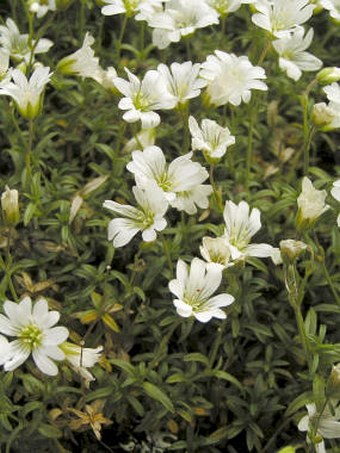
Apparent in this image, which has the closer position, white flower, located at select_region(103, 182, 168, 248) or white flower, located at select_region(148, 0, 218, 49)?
white flower, located at select_region(103, 182, 168, 248)

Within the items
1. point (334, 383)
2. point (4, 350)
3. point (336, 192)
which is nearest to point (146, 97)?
point (336, 192)

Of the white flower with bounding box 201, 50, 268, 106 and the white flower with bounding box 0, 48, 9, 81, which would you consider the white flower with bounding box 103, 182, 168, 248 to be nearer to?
the white flower with bounding box 201, 50, 268, 106

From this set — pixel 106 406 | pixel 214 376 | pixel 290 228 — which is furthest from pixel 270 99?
pixel 106 406

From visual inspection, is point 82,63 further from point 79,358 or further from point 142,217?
point 79,358

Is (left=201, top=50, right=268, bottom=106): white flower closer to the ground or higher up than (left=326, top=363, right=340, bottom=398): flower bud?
higher up

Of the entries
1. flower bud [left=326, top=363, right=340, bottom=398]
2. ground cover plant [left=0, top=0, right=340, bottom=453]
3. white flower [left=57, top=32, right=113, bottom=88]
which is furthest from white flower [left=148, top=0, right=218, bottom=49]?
flower bud [left=326, top=363, right=340, bottom=398]

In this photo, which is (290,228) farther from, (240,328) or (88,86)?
(88,86)

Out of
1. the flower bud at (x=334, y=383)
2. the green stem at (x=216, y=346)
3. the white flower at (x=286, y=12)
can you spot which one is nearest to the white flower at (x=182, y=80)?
the white flower at (x=286, y=12)
